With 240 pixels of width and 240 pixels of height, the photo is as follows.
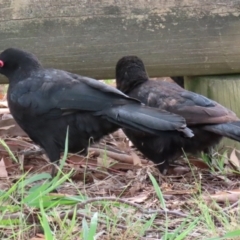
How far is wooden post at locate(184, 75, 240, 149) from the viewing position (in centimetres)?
451

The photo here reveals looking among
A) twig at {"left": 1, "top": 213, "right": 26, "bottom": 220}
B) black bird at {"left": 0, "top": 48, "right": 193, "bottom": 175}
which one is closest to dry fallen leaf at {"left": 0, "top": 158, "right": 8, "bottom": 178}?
black bird at {"left": 0, "top": 48, "right": 193, "bottom": 175}

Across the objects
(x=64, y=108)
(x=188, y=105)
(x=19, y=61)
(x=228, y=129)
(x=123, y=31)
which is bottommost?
(x=228, y=129)

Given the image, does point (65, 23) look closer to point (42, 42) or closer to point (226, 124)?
point (42, 42)

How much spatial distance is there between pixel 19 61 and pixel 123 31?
0.69 meters

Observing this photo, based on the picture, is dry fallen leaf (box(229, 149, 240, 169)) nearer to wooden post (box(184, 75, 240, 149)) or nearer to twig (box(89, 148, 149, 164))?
wooden post (box(184, 75, 240, 149))

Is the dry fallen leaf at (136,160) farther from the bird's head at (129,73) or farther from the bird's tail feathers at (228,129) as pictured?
the bird's tail feathers at (228,129)

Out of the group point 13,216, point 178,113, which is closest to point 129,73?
point 178,113

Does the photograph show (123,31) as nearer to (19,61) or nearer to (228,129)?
(19,61)

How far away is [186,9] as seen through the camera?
429cm

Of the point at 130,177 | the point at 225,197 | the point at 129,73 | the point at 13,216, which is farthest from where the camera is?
the point at 129,73

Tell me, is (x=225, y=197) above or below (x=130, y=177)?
above

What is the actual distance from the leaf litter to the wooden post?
0.99 feet

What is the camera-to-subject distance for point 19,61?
14.0 ft

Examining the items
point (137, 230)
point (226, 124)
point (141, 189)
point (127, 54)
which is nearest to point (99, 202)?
point (137, 230)
